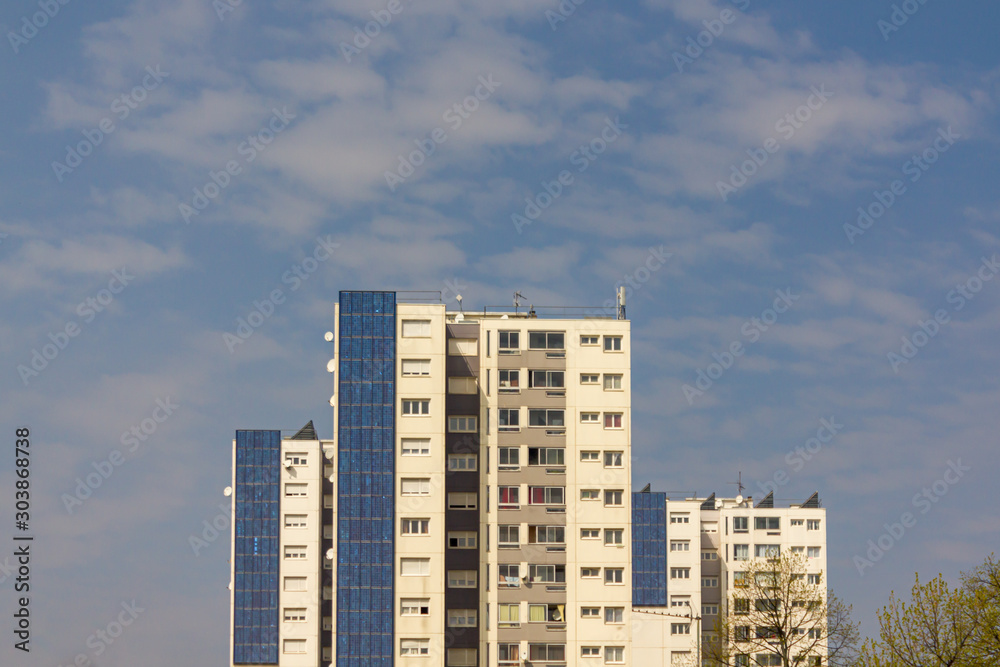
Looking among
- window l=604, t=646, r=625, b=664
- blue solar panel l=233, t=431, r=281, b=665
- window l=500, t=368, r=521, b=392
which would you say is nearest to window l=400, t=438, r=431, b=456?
window l=500, t=368, r=521, b=392

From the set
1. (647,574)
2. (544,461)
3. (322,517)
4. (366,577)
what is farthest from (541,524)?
(647,574)

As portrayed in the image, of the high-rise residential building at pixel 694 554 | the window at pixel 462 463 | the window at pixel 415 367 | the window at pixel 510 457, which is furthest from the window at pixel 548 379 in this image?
the high-rise residential building at pixel 694 554

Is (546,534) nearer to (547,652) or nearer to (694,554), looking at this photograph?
(547,652)

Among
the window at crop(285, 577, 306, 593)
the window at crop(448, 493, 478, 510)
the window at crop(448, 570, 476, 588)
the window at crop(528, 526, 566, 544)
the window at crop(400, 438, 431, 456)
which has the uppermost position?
the window at crop(400, 438, 431, 456)

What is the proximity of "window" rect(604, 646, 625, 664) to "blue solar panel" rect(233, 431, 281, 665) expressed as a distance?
56144mm

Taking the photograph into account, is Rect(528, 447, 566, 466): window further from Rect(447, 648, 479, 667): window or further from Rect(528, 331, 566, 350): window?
Rect(447, 648, 479, 667): window

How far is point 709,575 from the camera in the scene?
181m

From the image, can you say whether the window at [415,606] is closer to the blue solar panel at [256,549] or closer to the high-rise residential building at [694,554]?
the blue solar panel at [256,549]

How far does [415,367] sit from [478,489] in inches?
422

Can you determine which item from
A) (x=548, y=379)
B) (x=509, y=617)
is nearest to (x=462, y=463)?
(x=548, y=379)

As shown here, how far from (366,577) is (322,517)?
50717 millimetres

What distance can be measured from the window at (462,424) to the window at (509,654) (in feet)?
54.9

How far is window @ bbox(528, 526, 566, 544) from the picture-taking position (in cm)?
10469

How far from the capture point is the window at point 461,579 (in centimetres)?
10338
